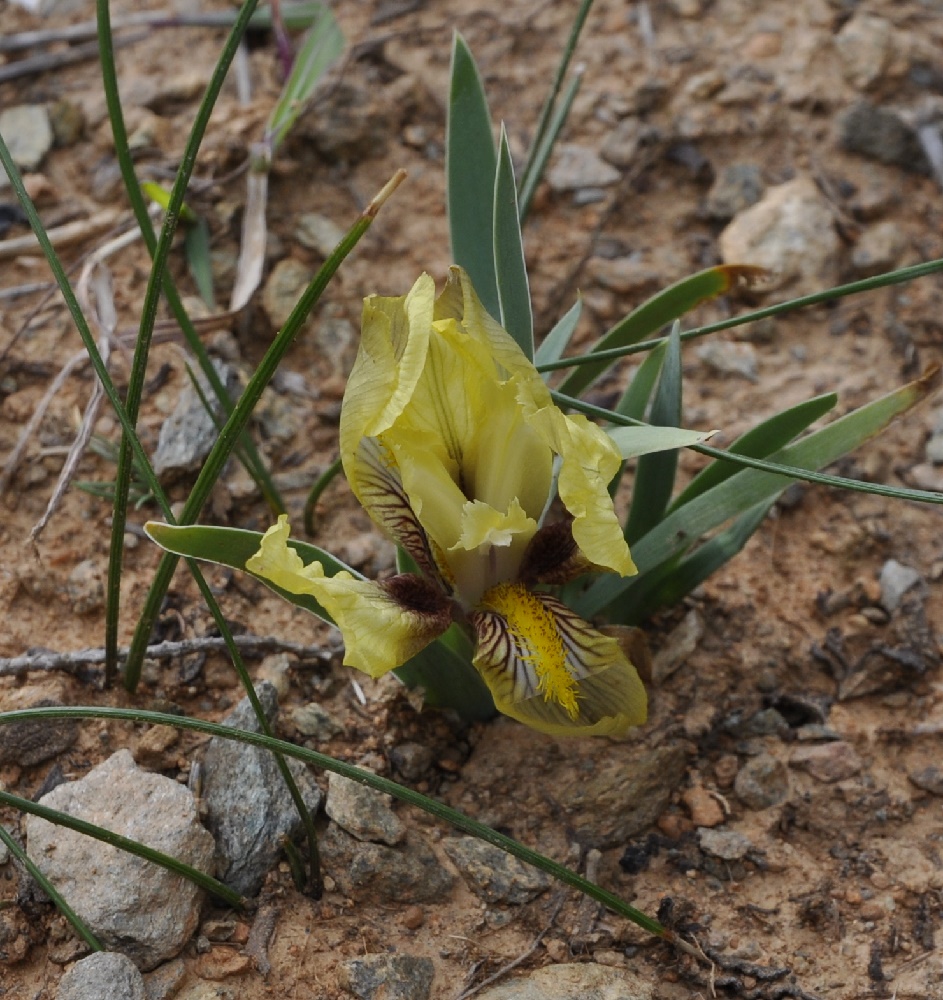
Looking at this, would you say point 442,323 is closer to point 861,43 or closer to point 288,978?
point 288,978

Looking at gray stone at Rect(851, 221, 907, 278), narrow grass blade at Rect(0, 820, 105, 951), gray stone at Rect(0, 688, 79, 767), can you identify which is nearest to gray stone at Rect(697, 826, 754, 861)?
narrow grass blade at Rect(0, 820, 105, 951)

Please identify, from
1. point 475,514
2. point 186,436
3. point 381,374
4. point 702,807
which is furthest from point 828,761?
point 186,436

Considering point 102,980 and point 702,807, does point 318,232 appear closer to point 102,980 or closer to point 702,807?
point 702,807

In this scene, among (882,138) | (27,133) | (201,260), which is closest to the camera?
(201,260)

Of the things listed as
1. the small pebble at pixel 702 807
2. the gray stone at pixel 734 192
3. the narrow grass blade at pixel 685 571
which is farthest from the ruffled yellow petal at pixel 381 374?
the gray stone at pixel 734 192

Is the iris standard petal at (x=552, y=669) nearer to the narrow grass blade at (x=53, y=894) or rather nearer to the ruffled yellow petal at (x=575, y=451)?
the ruffled yellow petal at (x=575, y=451)

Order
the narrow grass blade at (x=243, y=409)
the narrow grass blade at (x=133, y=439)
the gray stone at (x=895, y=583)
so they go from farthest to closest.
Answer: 1. the gray stone at (x=895, y=583)
2. the narrow grass blade at (x=133, y=439)
3. the narrow grass blade at (x=243, y=409)

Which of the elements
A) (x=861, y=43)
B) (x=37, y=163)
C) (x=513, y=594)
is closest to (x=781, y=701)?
(x=513, y=594)
